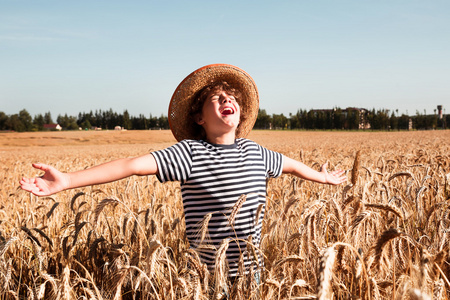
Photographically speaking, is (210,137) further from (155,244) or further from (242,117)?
(155,244)

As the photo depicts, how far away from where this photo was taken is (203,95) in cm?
275

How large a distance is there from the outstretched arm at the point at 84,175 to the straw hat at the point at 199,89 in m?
0.78

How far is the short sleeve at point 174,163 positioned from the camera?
2.24 meters

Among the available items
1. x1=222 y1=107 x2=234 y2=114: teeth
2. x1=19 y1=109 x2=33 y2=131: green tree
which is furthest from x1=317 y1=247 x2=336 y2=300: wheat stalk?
x1=19 y1=109 x2=33 y2=131: green tree

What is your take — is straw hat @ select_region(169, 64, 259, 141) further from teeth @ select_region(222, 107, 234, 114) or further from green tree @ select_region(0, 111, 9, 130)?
green tree @ select_region(0, 111, 9, 130)

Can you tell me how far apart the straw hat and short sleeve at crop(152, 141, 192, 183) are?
1.98ft

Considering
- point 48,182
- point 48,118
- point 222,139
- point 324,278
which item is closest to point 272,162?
point 222,139

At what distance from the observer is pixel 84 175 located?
194 cm

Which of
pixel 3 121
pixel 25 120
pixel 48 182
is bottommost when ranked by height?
pixel 48 182

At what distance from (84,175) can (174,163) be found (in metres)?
0.54

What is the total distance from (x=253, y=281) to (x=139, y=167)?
94 centimetres

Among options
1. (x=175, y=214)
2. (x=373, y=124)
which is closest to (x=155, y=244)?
(x=175, y=214)

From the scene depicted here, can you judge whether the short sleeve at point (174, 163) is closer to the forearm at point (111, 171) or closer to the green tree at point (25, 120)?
the forearm at point (111, 171)

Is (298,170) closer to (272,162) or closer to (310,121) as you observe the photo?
(272,162)
